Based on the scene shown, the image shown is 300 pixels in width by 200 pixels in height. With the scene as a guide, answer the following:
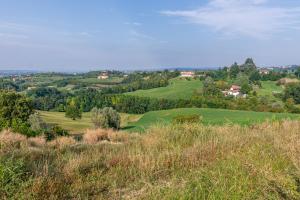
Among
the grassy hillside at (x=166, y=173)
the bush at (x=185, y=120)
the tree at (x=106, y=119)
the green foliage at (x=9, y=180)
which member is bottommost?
the tree at (x=106, y=119)

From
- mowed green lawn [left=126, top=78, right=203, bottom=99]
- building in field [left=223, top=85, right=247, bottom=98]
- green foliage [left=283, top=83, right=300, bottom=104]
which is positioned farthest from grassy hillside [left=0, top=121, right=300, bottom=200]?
building in field [left=223, top=85, right=247, bottom=98]

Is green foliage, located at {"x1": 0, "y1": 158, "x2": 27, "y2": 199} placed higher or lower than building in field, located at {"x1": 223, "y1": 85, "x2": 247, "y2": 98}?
higher

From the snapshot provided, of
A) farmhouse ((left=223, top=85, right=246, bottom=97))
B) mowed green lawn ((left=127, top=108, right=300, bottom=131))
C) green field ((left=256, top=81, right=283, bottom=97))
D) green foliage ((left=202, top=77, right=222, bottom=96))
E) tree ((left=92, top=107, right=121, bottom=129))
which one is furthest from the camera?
farmhouse ((left=223, top=85, right=246, bottom=97))

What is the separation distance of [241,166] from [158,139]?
2.98 metres

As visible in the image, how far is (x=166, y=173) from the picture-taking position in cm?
545

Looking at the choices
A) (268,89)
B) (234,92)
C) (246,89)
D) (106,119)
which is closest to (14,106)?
(106,119)

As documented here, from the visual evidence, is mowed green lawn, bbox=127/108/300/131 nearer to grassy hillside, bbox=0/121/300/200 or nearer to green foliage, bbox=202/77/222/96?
grassy hillside, bbox=0/121/300/200

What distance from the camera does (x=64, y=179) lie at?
15.7 feet

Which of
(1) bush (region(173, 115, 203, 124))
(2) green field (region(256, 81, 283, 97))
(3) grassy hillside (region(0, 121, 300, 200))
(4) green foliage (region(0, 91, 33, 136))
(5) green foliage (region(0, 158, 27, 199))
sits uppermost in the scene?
(5) green foliage (region(0, 158, 27, 199))

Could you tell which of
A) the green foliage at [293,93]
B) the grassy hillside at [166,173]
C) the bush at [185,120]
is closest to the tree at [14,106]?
the bush at [185,120]

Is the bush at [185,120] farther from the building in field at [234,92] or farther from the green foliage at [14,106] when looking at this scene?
the building in field at [234,92]

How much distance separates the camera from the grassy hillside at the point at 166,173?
12.5 feet

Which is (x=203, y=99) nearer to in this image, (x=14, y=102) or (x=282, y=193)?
(x=14, y=102)

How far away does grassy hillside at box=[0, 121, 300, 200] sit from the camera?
3.82 meters
